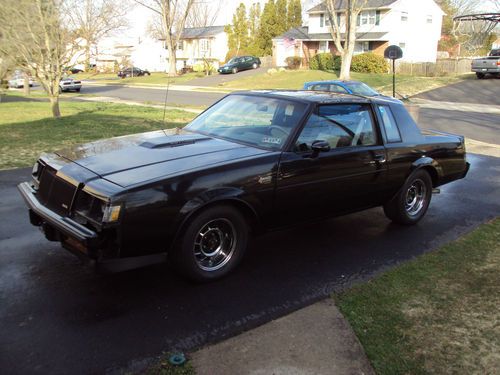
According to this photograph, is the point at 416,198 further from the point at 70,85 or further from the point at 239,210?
the point at 70,85

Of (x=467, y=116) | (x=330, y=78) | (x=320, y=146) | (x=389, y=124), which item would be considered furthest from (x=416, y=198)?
(x=330, y=78)

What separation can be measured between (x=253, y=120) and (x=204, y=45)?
232ft

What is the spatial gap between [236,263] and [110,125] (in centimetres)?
1046

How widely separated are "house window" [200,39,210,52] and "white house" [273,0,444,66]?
67.0 feet

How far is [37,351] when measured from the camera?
121 inches

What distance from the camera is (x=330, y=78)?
35.6 meters

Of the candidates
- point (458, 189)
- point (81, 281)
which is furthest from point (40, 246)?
point (458, 189)

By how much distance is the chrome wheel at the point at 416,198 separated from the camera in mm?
5908

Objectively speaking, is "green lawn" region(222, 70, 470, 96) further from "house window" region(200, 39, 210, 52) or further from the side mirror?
"house window" region(200, 39, 210, 52)

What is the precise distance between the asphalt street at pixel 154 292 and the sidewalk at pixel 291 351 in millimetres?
149

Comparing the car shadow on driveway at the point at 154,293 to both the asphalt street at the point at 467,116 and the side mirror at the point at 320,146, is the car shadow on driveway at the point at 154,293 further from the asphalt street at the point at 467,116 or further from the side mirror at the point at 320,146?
the asphalt street at the point at 467,116

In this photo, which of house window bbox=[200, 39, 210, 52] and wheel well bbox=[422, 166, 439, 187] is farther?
house window bbox=[200, 39, 210, 52]

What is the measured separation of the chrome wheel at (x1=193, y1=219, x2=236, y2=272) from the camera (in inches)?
157

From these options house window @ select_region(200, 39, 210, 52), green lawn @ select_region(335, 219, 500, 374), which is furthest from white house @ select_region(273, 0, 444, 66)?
green lawn @ select_region(335, 219, 500, 374)
